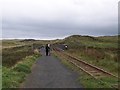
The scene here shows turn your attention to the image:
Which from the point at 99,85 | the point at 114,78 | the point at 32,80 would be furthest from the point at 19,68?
the point at 99,85

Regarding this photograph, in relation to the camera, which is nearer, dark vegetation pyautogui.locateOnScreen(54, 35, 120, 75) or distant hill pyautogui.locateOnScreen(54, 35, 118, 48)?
dark vegetation pyautogui.locateOnScreen(54, 35, 120, 75)

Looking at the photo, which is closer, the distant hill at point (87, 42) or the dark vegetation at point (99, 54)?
the dark vegetation at point (99, 54)

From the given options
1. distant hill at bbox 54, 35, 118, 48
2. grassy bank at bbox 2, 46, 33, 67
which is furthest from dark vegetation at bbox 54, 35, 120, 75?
grassy bank at bbox 2, 46, 33, 67

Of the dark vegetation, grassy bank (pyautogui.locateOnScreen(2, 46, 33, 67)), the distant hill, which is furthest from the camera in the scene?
the distant hill

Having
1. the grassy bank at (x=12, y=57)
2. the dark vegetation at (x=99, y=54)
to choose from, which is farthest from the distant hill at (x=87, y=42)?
the grassy bank at (x=12, y=57)

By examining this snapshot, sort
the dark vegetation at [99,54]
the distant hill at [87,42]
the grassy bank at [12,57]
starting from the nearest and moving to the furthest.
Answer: the dark vegetation at [99,54] → the grassy bank at [12,57] → the distant hill at [87,42]

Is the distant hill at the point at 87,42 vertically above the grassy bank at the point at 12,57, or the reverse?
the distant hill at the point at 87,42

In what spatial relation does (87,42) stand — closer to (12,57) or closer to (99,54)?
(12,57)

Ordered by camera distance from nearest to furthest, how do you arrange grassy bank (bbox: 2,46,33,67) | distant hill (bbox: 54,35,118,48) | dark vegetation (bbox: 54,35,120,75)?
1. dark vegetation (bbox: 54,35,120,75)
2. grassy bank (bbox: 2,46,33,67)
3. distant hill (bbox: 54,35,118,48)

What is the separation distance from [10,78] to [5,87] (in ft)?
9.94

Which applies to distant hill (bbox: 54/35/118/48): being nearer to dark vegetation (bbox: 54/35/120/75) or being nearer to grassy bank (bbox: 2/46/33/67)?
dark vegetation (bbox: 54/35/120/75)

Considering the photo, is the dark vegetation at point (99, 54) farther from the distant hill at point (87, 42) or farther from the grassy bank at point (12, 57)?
the grassy bank at point (12, 57)

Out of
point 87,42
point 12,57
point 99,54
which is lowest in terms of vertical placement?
point 12,57

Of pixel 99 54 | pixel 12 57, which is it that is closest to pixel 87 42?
pixel 12 57
